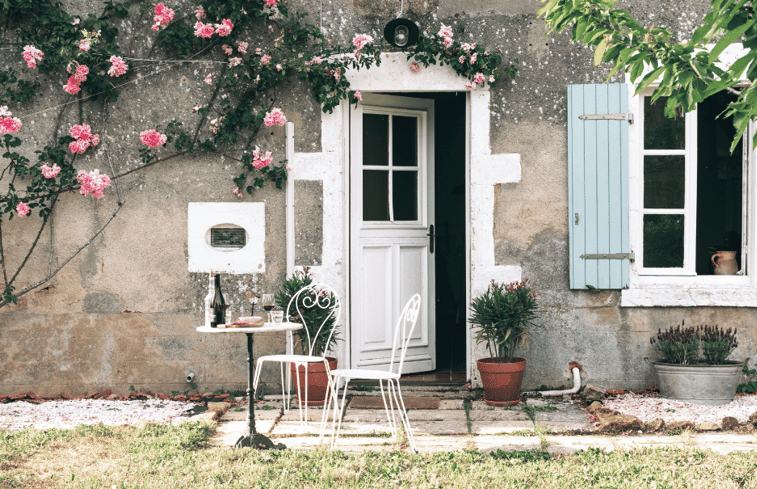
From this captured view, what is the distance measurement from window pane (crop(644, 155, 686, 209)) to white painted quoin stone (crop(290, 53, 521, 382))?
38.9 inches

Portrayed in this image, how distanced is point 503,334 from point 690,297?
55.6 inches

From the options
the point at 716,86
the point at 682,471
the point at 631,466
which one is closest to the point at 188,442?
the point at 631,466

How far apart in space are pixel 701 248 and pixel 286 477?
3636 millimetres

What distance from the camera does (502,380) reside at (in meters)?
4.57

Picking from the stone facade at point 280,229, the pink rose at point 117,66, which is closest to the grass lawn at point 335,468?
the stone facade at point 280,229

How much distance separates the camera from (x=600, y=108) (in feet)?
16.1

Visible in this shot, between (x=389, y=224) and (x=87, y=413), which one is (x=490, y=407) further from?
(x=87, y=413)

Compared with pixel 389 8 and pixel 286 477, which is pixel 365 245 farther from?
pixel 286 477

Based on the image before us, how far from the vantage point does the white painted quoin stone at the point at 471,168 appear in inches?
195

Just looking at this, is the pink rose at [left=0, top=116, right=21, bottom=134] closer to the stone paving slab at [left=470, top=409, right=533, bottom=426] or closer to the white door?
the white door

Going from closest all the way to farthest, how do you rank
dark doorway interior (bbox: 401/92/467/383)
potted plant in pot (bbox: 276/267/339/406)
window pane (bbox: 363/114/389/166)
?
potted plant in pot (bbox: 276/267/339/406), window pane (bbox: 363/114/389/166), dark doorway interior (bbox: 401/92/467/383)

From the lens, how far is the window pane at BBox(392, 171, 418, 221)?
550cm

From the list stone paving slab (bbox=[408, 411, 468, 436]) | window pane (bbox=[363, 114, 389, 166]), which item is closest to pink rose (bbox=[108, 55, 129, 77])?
window pane (bbox=[363, 114, 389, 166])

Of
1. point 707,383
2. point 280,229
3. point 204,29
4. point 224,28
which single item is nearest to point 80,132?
point 204,29
